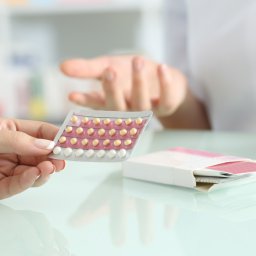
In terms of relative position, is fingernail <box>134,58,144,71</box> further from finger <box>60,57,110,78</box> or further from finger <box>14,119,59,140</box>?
finger <box>14,119,59,140</box>

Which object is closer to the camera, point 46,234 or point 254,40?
point 46,234

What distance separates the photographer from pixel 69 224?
1.49 ft

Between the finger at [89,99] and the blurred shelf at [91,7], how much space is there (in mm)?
1324

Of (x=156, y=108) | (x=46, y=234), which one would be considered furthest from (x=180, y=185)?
(x=156, y=108)

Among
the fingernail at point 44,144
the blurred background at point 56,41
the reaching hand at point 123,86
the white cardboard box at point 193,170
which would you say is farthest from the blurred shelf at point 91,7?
the fingernail at point 44,144

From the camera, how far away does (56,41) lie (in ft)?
7.76

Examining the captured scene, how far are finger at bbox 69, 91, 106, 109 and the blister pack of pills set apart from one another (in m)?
0.32

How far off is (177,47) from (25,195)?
→ 2.06 feet

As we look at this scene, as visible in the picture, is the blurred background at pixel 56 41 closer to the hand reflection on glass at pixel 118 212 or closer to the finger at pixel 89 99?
the finger at pixel 89 99

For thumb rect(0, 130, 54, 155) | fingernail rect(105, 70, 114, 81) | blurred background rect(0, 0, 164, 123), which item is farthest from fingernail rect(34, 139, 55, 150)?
blurred background rect(0, 0, 164, 123)

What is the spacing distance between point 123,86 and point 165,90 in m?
0.09

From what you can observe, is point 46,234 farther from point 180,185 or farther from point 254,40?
point 254,40

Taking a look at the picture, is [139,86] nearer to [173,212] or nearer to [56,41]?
[173,212]

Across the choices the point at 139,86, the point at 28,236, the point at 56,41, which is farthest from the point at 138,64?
the point at 56,41
